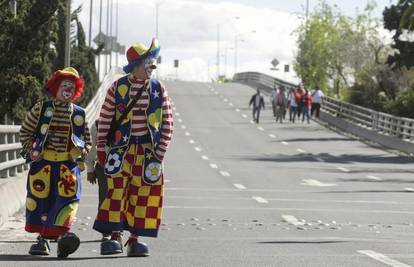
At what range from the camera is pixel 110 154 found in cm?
1216

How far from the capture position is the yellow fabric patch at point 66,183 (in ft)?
41.0

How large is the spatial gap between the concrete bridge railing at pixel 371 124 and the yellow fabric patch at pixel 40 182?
3384cm

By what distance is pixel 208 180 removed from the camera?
96.1 ft

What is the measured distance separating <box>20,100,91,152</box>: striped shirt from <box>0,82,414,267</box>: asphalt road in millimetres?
997

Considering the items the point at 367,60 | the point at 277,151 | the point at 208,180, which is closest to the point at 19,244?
the point at 208,180

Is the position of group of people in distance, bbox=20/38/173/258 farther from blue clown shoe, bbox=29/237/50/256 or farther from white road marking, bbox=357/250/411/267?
white road marking, bbox=357/250/411/267

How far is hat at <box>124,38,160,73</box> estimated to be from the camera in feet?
40.0

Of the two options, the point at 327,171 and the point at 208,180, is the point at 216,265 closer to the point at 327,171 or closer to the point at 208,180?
the point at 208,180

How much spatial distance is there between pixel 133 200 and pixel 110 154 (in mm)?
457

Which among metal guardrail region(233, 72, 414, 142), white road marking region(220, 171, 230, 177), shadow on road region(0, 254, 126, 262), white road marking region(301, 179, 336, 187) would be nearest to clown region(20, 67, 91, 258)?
shadow on road region(0, 254, 126, 262)

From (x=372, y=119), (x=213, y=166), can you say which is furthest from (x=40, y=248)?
(x=372, y=119)

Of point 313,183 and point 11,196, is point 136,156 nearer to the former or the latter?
point 11,196

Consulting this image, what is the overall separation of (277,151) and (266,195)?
2151cm

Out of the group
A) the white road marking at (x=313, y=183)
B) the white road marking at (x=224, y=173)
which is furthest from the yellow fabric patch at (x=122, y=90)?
the white road marking at (x=224, y=173)
